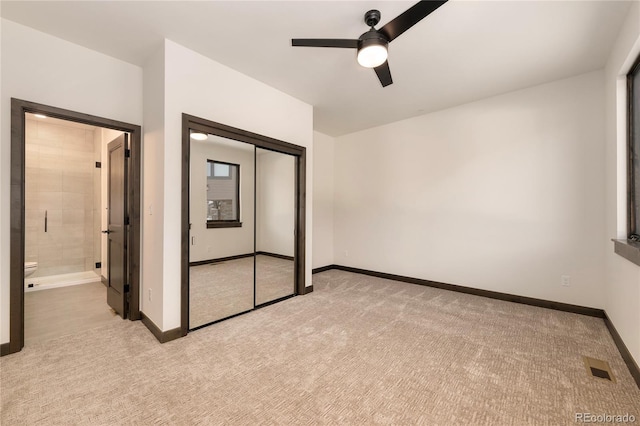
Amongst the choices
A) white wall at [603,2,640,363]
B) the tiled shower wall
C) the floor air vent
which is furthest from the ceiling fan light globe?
the tiled shower wall

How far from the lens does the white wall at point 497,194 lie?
10.3ft

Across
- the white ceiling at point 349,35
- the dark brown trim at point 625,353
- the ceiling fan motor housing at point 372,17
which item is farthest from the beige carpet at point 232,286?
the dark brown trim at point 625,353

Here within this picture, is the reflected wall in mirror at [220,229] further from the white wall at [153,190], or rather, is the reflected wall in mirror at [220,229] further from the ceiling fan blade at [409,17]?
the ceiling fan blade at [409,17]

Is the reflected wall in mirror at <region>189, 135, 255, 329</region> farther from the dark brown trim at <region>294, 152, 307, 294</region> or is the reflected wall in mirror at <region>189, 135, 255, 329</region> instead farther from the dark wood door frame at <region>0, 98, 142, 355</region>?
the dark wood door frame at <region>0, 98, 142, 355</region>

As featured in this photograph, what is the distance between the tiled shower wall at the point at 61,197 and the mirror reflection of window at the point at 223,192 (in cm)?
336

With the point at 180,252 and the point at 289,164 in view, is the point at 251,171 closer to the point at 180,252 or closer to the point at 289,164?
the point at 289,164

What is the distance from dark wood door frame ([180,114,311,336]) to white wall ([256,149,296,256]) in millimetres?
88

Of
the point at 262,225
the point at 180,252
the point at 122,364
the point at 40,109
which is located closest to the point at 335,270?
the point at 262,225

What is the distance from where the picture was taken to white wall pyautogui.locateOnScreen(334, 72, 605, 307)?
3.13 meters

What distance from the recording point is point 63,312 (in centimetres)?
313

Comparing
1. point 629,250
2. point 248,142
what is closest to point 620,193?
point 629,250

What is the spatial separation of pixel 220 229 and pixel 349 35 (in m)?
2.44

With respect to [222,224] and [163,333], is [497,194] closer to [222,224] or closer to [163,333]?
[222,224]

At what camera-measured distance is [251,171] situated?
329cm
